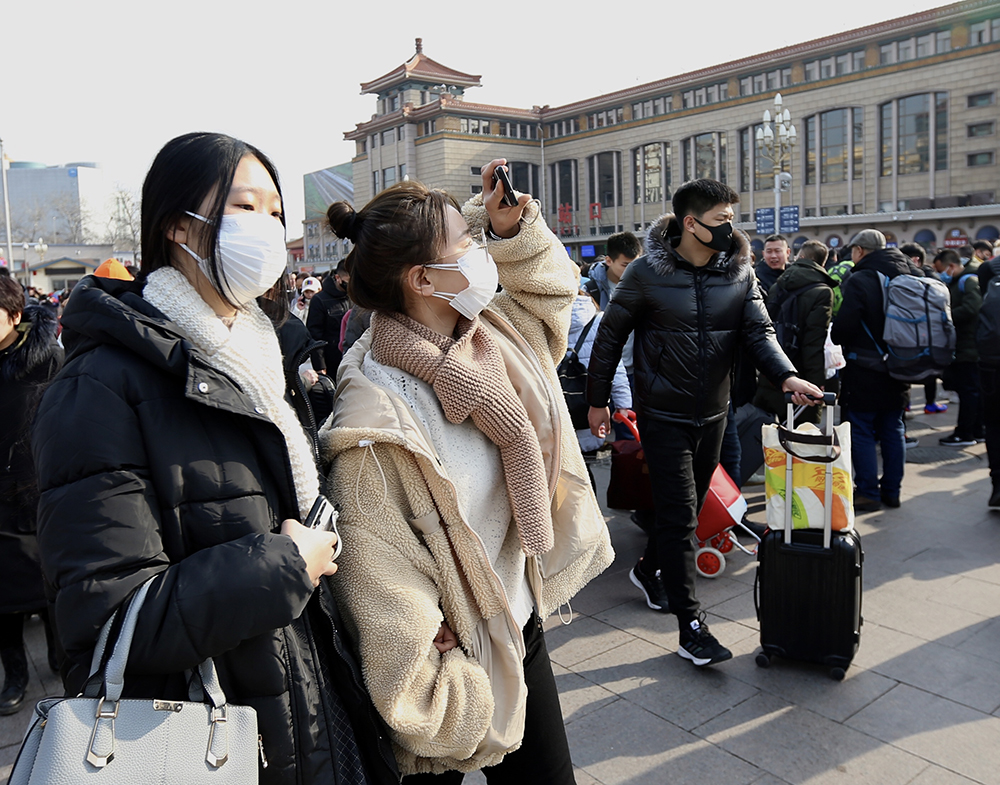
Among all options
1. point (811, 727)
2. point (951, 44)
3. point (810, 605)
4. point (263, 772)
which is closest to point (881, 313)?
point (810, 605)

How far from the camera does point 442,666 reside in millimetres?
1626

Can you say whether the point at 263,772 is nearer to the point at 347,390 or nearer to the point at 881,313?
the point at 347,390

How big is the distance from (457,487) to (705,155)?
2167 inches

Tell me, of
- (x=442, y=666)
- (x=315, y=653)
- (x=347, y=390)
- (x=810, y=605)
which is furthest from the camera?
(x=810, y=605)

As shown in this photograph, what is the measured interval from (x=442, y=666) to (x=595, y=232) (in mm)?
62514

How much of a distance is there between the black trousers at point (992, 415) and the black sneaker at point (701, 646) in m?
3.46

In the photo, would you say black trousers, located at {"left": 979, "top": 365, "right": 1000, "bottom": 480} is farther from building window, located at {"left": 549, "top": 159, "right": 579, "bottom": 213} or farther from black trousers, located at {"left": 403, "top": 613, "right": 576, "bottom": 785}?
building window, located at {"left": 549, "top": 159, "right": 579, "bottom": 213}

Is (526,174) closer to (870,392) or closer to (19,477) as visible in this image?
(870,392)

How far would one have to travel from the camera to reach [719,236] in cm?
365

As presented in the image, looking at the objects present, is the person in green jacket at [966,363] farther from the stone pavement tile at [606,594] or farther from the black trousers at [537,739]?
the black trousers at [537,739]

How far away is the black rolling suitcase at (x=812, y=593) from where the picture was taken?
3436mm

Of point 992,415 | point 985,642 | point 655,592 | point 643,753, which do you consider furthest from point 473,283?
point 992,415

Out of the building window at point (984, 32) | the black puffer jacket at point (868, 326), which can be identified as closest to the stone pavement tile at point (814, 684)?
the black puffer jacket at point (868, 326)

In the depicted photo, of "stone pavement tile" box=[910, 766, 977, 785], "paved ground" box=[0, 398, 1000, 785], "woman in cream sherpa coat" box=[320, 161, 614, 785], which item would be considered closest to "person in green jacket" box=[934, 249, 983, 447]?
"paved ground" box=[0, 398, 1000, 785]
